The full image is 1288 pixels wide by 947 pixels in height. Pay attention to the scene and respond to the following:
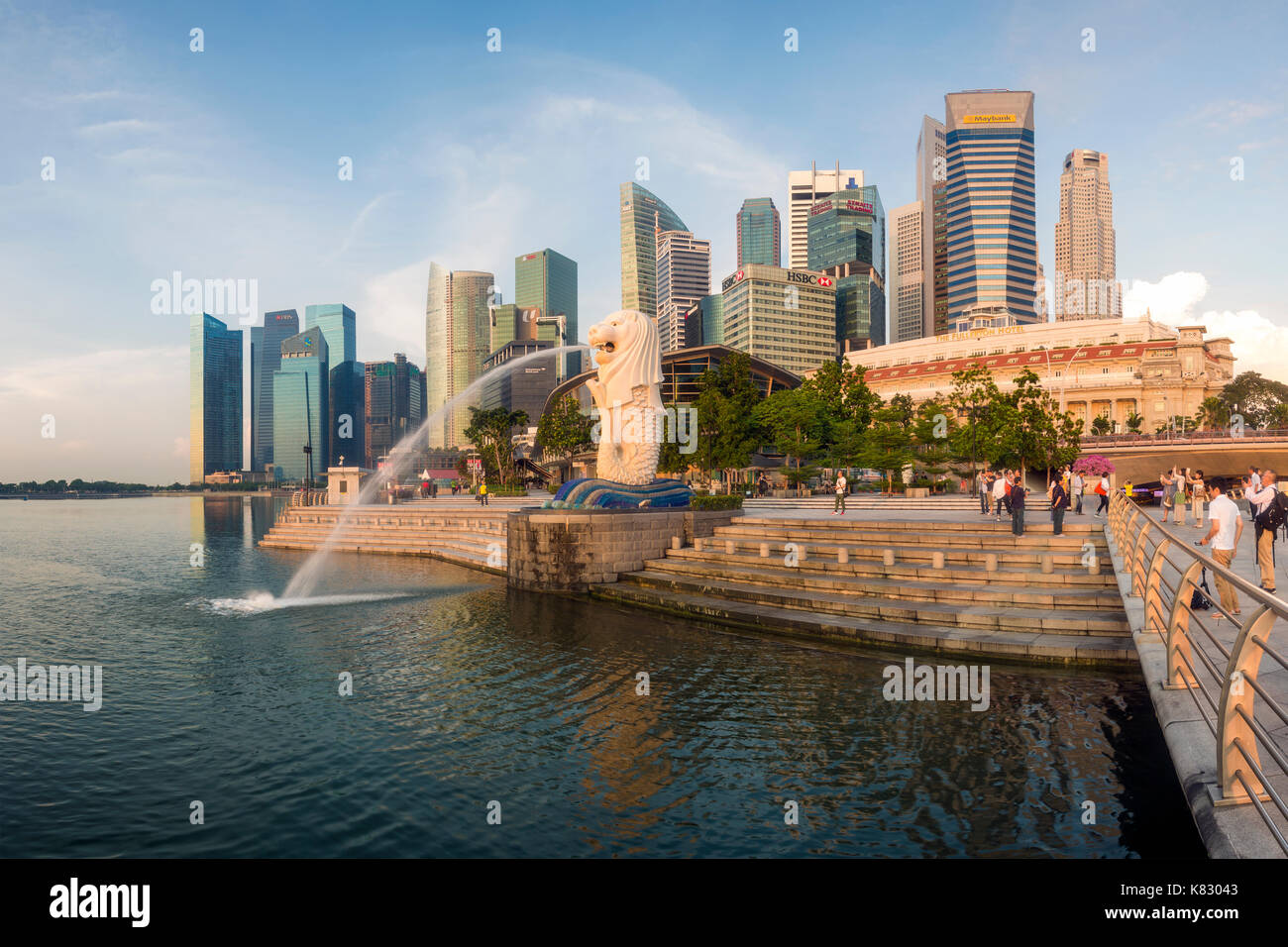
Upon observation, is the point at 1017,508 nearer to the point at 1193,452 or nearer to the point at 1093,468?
the point at 1093,468

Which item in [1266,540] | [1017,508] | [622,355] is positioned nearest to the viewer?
[1266,540]

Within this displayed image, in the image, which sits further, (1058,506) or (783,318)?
(783,318)

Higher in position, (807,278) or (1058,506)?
(807,278)

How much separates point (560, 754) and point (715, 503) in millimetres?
17680

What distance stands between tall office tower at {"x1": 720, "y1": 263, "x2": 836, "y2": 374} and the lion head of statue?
160 m

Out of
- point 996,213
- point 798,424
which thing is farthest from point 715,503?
point 996,213

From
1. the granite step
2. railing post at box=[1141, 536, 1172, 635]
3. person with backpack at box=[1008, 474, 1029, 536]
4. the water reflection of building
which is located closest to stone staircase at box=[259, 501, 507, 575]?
the granite step

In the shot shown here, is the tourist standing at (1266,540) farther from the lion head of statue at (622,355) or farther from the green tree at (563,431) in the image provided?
the green tree at (563,431)

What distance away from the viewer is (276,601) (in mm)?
22047

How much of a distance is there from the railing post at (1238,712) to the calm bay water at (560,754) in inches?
87.7

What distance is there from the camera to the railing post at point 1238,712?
4770mm
